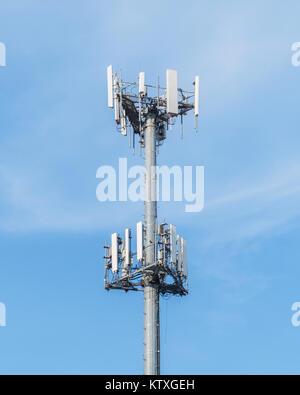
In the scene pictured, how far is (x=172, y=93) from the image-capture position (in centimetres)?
8394

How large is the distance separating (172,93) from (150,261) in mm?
15234

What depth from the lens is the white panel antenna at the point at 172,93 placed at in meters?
83.6

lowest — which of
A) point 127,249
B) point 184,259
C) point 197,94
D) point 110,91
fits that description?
point 184,259

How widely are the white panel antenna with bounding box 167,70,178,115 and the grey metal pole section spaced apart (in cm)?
212

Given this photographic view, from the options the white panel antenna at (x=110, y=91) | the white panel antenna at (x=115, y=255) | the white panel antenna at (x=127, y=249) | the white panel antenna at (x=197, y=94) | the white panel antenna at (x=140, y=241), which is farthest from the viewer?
the white panel antenna at (x=197, y=94)

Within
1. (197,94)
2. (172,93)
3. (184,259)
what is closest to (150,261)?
(184,259)

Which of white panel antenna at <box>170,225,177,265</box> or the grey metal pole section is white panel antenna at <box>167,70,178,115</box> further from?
white panel antenna at <box>170,225,177,265</box>

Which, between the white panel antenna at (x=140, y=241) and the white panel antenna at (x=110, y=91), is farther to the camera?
the white panel antenna at (x=110, y=91)

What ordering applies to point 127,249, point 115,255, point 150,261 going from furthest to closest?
point 115,255 < point 127,249 < point 150,261

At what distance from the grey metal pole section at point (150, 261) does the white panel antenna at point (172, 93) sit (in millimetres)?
2122

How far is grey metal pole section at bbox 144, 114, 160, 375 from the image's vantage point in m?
76.9

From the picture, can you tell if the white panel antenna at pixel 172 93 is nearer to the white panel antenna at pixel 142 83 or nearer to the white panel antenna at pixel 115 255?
the white panel antenna at pixel 142 83

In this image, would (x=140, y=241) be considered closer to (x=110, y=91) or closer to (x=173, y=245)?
(x=173, y=245)
